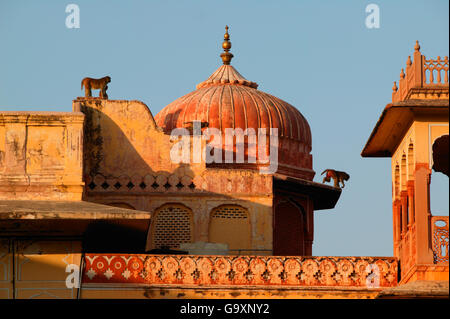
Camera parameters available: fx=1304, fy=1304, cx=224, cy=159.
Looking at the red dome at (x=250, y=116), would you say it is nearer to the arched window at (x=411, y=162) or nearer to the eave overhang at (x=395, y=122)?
the eave overhang at (x=395, y=122)

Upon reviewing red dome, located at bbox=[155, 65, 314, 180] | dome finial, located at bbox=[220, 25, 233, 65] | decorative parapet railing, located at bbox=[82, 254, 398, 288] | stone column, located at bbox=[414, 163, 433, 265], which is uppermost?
dome finial, located at bbox=[220, 25, 233, 65]

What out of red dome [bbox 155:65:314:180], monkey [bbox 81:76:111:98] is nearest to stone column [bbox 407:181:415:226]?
red dome [bbox 155:65:314:180]

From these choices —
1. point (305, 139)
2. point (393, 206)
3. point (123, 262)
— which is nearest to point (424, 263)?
point (393, 206)

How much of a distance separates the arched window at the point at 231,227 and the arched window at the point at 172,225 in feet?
1.58

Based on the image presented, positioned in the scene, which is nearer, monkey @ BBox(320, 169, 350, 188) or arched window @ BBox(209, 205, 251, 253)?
arched window @ BBox(209, 205, 251, 253)

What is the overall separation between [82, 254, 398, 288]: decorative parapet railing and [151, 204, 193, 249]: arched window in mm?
3390

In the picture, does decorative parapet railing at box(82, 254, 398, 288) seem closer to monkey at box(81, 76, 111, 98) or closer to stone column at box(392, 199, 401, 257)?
stone column at box(392, 199, 401, 257)

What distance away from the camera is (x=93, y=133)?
2675 cm

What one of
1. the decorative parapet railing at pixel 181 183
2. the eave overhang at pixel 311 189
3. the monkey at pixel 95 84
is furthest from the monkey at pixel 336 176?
the monkey at pixel 95 84

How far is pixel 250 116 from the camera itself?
29.7 meters

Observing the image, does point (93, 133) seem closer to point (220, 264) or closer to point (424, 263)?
point (220, 264)

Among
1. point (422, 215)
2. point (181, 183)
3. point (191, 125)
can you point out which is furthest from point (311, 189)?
point (422, 215)

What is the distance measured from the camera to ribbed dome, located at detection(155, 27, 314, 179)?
1170 inches
